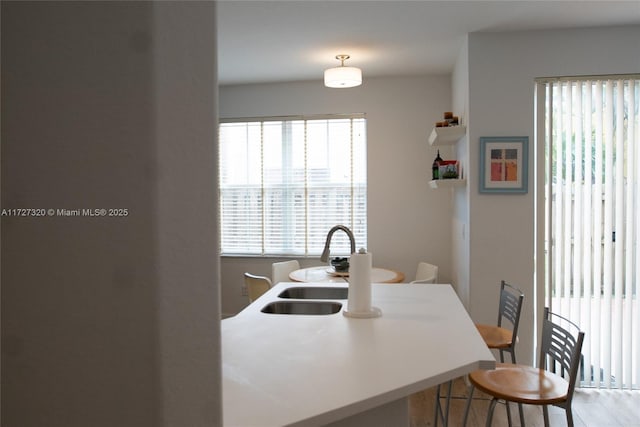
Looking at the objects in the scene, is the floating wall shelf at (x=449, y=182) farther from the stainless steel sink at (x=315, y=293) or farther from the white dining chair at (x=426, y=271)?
the stainless steel sink at (x=315, y=293)

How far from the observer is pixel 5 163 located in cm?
88

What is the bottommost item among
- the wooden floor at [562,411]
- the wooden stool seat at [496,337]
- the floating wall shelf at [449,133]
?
the wooden floor at [562,411]

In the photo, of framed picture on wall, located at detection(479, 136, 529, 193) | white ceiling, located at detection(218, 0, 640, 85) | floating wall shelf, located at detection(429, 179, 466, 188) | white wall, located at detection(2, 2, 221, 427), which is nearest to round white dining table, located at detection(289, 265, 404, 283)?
floating wall shelf, located at detection(429, 179, 466, 188)

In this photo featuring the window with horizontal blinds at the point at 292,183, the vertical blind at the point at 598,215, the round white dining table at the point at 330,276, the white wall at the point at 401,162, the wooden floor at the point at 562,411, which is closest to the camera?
the wooden floor at the point at 562,411

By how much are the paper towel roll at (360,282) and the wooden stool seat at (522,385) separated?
20.8 inches

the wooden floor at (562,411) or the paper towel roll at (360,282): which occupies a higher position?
the paper towel roll at (360,282)

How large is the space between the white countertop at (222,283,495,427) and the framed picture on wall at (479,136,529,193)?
62.2 inches

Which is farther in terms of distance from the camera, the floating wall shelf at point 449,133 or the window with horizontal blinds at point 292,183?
the window with horizontal blinds at point 292,183

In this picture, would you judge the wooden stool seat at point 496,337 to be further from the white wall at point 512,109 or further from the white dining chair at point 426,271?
the white dining chair at point 426,271

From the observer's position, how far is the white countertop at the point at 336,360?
1.22 m

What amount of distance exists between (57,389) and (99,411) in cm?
9

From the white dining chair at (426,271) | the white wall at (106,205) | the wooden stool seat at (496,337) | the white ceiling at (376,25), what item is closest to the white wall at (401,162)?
the white dining chair at (426,271)

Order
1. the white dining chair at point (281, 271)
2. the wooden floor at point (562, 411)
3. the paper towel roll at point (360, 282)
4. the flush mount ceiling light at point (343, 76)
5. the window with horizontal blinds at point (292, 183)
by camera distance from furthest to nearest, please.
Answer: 1. the window with horizontal blinds at point (292, 183)
2. the white dining chair at point (281, 271)
3. the flush mount ceiling light at point (343, 76)
4. the wooden floor at point (562, 411)
5. the paper towel roll at point (360, 282)

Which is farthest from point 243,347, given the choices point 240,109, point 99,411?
point 240,109
